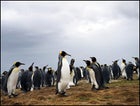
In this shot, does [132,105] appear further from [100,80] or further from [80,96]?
[100,80]

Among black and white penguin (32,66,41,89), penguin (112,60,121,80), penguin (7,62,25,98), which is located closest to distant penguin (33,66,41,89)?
black and white penguin (32,66,41,89)

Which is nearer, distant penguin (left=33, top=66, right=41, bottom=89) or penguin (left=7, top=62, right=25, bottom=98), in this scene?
penguin (left=7, top=62, right=25, bottom=98)

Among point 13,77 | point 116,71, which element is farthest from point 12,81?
point 116,71

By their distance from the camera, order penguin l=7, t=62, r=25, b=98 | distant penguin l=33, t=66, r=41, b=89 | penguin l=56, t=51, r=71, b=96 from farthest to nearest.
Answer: distant penguin l=33, t=66, r=41, b=89 → penguin l=7, t=62, r=25, b=98 → penguin l=56, t=51, r=71, b=96

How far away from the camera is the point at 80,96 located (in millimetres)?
14406

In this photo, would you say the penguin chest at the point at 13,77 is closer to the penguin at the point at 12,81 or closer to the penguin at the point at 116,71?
the penguin at the point at 12,81

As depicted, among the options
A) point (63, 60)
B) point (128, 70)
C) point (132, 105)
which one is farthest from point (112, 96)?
point (128, 70)

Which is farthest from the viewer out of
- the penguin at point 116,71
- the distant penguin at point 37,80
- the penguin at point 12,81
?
the penguin at point 116,71

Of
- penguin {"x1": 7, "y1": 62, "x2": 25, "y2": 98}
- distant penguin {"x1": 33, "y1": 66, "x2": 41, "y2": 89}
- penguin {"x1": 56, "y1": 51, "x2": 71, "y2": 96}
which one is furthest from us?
distant penguin {"x1": 33, "y1": 66, "x2": 41, "y2": 89}

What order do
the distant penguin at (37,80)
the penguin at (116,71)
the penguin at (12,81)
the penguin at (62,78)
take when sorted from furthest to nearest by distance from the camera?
the penguin at (116,71)
the distant penguin at (37,80)
the penguin at (12,81)
the penguin at (62,78)

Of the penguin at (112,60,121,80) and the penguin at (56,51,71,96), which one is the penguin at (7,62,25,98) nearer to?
the penguin at (56,51,71,96)

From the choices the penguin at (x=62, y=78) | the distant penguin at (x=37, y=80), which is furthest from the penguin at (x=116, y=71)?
the penguin at (x=62, y=78)

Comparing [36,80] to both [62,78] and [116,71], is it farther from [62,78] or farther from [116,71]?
[62,78]

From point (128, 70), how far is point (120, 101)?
13.1 meters
